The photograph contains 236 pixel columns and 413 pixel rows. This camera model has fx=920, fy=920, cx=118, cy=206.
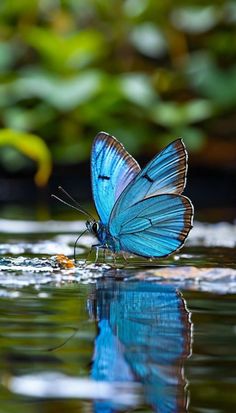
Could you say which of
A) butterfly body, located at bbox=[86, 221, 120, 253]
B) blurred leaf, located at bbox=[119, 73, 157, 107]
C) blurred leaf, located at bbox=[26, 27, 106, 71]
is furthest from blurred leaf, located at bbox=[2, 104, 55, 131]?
butterfly body, located at bbox=[86, 221, 120, 253]

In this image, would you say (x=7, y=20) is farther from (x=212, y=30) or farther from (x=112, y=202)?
(x=112, y=202)

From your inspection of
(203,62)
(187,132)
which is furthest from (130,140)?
(203,62)

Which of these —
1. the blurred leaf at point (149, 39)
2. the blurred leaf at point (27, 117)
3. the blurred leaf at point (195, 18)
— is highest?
the blurred leaf at point (195, 18)

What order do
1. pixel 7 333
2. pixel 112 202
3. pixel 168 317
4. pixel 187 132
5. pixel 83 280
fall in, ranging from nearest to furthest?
1. pixel 7 333
2. pixel 168 317
3. pixel 83 280
4. pixel 112 202
5. pixel 187 132

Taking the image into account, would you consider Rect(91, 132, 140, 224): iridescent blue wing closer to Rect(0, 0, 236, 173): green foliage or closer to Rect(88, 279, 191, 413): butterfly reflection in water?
Rect(88, 279, 191, 413): butterfly reflection in water

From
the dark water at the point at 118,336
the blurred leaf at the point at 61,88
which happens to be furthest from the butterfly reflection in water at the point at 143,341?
the blurred leaf at the point at 61,88

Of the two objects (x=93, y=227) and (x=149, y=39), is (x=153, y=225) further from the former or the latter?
(x=149, y=39)

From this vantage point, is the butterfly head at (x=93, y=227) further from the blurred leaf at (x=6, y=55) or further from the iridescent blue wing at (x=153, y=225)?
the blurred leaf at (x=6, y=55)

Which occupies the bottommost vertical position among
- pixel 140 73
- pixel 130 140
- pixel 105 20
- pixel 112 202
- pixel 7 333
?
pixel 7 333
